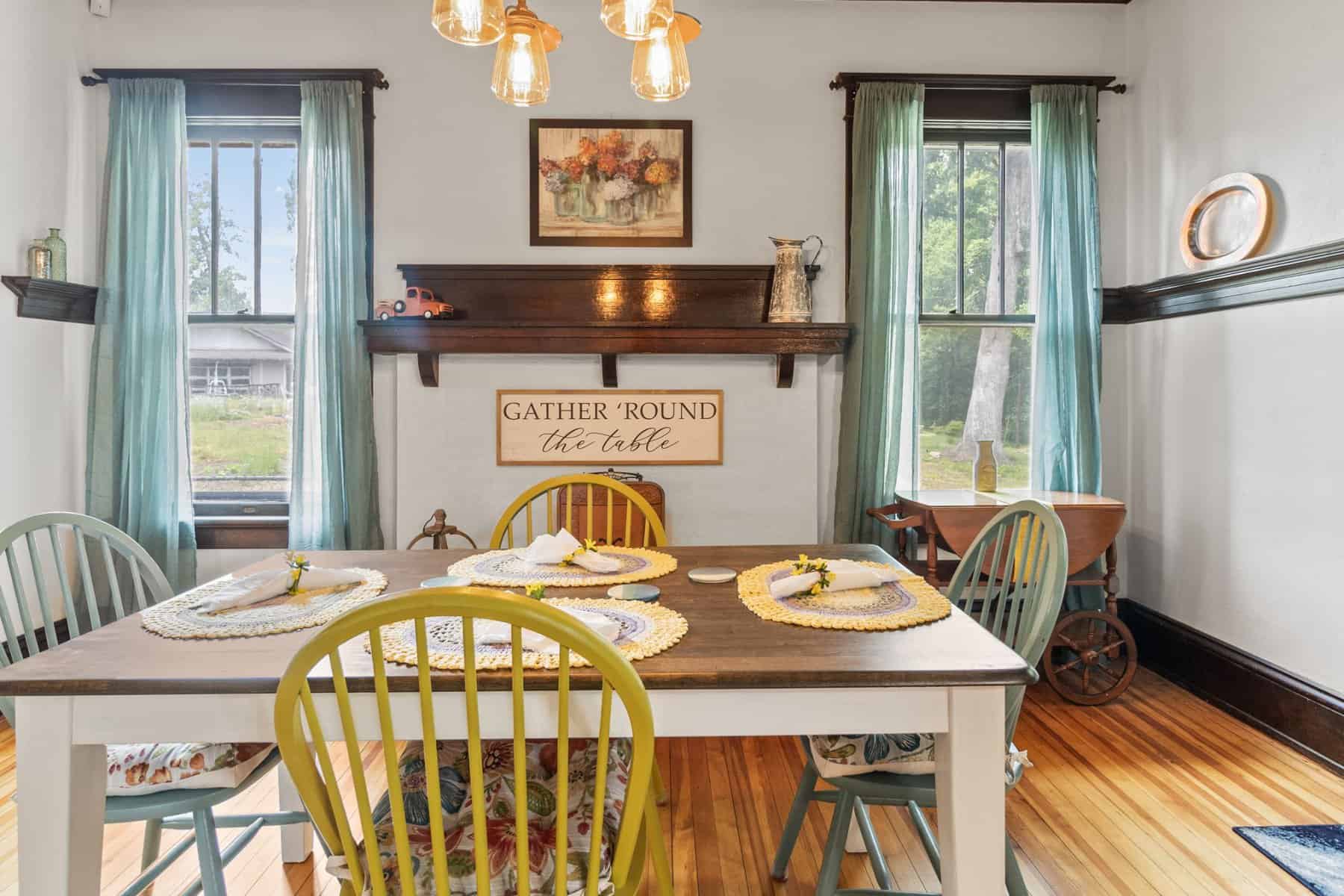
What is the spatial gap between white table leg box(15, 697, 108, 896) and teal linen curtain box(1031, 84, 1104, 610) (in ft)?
11.2

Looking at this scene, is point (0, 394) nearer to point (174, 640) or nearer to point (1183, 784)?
point (174, 640)

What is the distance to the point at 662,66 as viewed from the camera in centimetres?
159

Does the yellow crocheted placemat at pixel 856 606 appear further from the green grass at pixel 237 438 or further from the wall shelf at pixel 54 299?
the wall shelf at pixel 54 299

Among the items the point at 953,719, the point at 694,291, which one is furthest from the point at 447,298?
the point at 953,719

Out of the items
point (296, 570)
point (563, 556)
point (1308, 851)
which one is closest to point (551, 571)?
point (563, 556)

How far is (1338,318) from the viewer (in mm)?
2455

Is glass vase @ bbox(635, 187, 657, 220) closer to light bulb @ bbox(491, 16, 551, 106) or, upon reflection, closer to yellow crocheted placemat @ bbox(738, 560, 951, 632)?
light bulb @ bbox(491, 16, 551, 106)

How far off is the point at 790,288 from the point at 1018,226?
1177mm

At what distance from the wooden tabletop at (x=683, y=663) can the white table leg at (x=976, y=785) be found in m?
0.05

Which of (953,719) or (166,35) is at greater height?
(166,35)

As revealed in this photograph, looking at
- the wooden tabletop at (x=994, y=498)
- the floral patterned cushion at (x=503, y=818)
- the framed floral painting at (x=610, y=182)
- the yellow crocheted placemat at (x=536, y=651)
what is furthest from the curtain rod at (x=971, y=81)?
the floral patterned cushion at (x=503, y=818)

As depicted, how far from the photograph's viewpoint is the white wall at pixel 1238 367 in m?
2.54

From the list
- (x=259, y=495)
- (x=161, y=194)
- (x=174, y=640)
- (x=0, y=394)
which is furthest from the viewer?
(x=259, y=495)

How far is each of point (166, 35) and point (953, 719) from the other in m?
4.09
